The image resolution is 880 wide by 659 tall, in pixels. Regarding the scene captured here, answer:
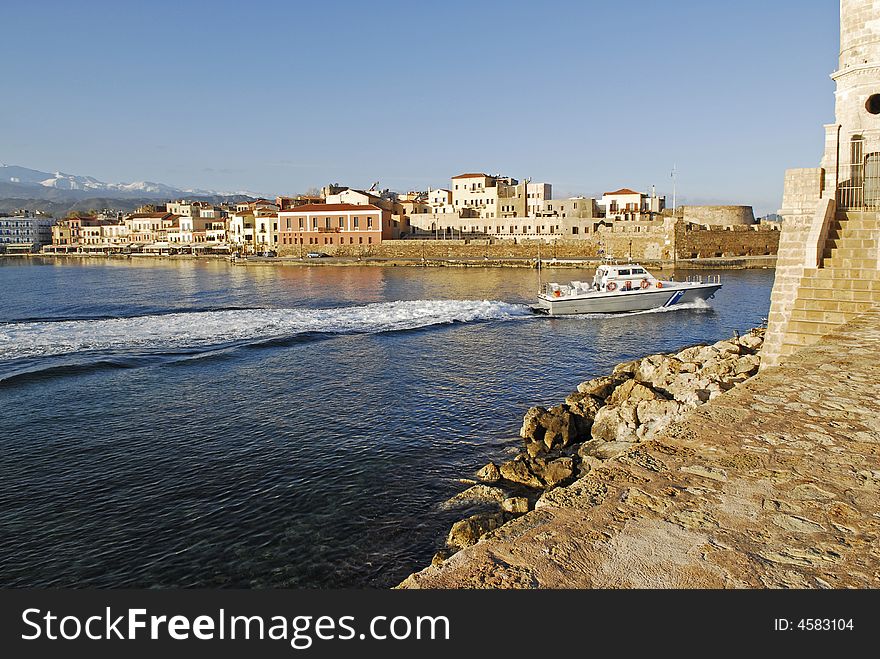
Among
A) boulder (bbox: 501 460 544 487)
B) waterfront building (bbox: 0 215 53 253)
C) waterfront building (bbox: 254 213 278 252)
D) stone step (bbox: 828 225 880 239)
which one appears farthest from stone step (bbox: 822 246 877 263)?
waterfront building (bbox: 0 215 53 253)

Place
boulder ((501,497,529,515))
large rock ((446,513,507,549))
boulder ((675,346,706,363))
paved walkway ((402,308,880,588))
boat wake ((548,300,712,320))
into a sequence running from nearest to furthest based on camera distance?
paved walkway ((402,308,880,588)) < large rock ((446,513,507,549)) < boulder ((501,497,529,515)) < boulder ((675,346,706,363)) < boat wake ((548,300,712,320))

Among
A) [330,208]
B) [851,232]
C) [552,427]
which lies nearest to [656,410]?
[552,427]

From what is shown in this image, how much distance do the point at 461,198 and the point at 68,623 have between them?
8926 centimetres

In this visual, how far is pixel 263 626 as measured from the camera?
2.80 m

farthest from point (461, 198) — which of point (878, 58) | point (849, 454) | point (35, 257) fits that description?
point (849, 454)

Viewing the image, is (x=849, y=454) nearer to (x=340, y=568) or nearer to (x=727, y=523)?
(x=727, y=523)

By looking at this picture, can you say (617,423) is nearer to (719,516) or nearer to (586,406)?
(586,406)

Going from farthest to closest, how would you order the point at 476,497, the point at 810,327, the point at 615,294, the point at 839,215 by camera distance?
the point at 615,294, the point at 839,215, the point at 810,327, the point at 476,497

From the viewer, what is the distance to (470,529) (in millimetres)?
7449

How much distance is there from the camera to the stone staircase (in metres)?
9.19

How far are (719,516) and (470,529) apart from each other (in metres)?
4.06

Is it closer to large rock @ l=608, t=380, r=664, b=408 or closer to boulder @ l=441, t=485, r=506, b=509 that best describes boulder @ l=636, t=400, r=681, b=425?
large rock @ l=608, t=380, r=664, b=408

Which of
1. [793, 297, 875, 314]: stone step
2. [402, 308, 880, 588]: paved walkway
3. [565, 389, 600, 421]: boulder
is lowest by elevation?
[565, 389, 600, 421]: boulder

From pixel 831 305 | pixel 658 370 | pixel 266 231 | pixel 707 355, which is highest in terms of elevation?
pixel 266 231
